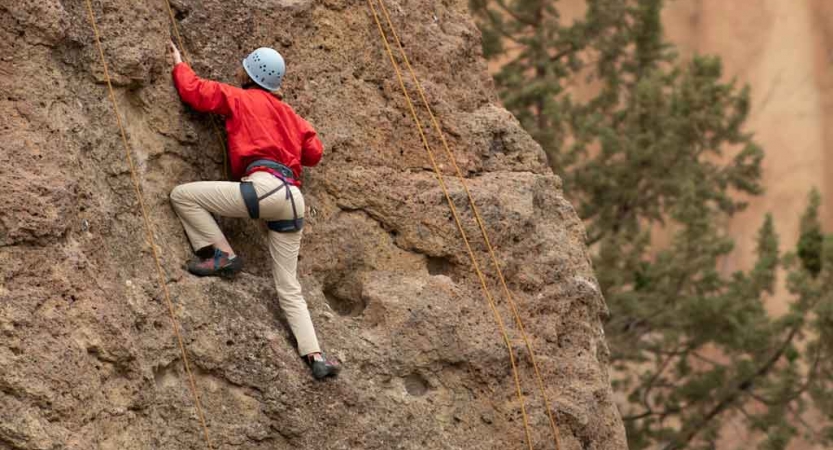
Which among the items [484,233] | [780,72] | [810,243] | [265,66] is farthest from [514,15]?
[780,72]

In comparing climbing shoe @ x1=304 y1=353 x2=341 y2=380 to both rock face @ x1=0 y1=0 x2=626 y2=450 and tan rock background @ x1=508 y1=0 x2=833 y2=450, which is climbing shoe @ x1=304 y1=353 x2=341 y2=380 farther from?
tan rock background @ x1=508 y1=0 x2=833 y2=450

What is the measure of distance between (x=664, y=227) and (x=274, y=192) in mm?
9476

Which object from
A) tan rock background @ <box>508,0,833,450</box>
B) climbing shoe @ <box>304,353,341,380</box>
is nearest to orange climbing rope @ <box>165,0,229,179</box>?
climbing shoe @ <box>304,353,341,380</box>

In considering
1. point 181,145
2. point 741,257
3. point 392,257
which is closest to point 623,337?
point 392,257

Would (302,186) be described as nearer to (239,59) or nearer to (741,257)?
(239,59)

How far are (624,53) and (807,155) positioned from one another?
10778mm

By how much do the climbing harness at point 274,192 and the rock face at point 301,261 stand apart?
28 centimetres

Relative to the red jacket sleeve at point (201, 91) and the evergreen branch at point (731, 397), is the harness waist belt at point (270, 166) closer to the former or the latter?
the red jacket sleeve at point (201, 91)

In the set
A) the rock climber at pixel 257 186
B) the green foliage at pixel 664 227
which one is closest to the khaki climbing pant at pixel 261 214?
the rock climber at pixel 257 186

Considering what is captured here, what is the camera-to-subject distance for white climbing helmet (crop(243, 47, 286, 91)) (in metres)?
5.91

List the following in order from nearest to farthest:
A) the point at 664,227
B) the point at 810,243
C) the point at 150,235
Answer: the point at 150,235, the point at 664,227, the point at 810,243

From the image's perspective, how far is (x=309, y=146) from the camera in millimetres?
6055

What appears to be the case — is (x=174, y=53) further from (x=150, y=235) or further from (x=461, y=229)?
(x=461, y=229)

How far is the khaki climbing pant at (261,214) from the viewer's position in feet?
18.8
